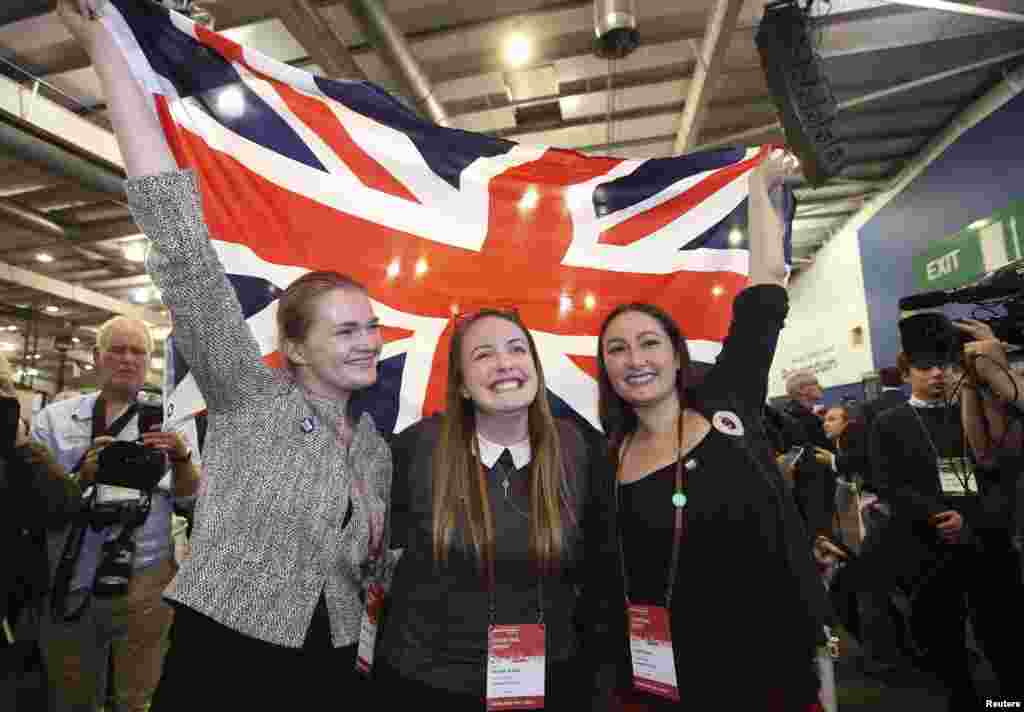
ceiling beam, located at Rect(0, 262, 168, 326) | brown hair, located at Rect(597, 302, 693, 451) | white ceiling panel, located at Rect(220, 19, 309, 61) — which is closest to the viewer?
brown hair, located at Rect(597, 302, 693, 451)

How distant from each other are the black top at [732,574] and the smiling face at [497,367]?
37 centimetres

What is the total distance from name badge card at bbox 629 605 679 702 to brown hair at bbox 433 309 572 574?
0.25m

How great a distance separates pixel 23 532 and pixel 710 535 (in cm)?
203

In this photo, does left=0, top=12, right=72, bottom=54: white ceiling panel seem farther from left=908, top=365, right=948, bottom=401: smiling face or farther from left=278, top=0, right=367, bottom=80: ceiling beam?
left=908, top=365, right=948, bottom=401: smiling face

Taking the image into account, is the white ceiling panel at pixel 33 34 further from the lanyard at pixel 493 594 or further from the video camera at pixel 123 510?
the lanyard at pixel 493 594

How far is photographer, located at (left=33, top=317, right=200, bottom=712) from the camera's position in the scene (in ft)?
6.69

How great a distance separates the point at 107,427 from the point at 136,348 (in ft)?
1.06

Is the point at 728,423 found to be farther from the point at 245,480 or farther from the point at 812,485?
the point at 812,485

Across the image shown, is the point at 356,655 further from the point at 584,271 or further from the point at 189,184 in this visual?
the point at 584,271

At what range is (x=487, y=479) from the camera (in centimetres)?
146

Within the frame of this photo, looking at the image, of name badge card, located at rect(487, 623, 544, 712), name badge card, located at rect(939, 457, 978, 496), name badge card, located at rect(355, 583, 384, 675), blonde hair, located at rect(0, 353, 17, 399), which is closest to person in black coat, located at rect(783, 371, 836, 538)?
name badge card, located at rect(939, 457, 978, 496)

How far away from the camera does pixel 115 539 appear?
214 cm

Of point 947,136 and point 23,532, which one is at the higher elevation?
point 947,136

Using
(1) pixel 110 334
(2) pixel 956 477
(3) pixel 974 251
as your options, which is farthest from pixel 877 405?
(1) pixel 110 334
